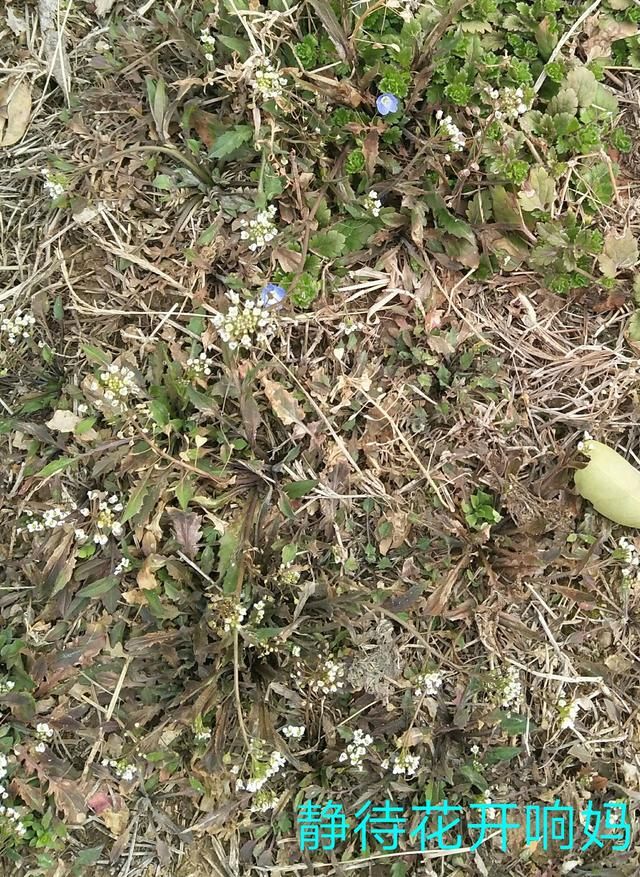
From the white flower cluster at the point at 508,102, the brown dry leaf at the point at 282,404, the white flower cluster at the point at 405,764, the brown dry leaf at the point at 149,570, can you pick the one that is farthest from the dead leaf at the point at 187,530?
the white flower cluster at the point at 508,102

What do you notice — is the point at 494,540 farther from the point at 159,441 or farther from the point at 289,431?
the point at 159,441

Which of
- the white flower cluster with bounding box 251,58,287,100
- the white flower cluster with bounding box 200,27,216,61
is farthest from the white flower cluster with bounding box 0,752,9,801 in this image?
the white flower cluster with bounding box 200,27,216,61

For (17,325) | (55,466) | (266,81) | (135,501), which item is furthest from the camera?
(17,325)

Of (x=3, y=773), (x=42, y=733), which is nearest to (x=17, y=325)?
(x=42, y=733)

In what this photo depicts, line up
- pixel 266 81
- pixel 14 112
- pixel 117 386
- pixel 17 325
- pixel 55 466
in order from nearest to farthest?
pixel 117 386, pixel 266 81, pixel 55 466, pixel 17 325, pixel 14 112

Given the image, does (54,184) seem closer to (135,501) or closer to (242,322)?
(242,322)
